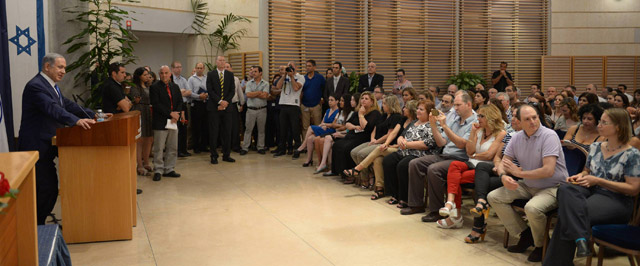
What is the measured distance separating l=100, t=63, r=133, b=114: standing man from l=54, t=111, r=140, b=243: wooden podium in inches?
82.2

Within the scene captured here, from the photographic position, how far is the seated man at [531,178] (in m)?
4.03

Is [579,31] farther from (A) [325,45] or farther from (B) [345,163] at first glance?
(B) [345,163]

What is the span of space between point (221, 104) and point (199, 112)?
1.40 metres

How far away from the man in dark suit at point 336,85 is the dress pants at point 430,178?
443 centimetres

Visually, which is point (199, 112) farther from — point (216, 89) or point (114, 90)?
point (114, 90)

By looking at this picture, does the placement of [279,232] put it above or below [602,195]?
below

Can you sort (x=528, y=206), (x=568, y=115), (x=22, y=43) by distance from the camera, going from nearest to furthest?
(x=528, y=206) → (x=22, y=43) → (x=568, y=115)

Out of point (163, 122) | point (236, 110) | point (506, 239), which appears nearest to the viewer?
point (506, 239)

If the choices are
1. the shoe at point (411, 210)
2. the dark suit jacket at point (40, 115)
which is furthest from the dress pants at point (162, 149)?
the shoe at point (411, 210)

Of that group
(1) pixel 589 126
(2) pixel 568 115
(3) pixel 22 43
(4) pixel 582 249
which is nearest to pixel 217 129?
(3) pixel 22 43

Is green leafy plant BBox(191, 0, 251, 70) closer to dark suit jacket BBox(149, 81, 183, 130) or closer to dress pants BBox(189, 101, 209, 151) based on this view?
dress pants BBox(189, 101, 209, 151)

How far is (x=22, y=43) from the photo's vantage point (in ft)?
17.7

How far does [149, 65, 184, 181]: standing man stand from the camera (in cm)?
754

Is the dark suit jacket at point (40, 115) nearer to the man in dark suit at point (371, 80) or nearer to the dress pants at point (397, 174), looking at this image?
the dress pants at point (397, 174)
